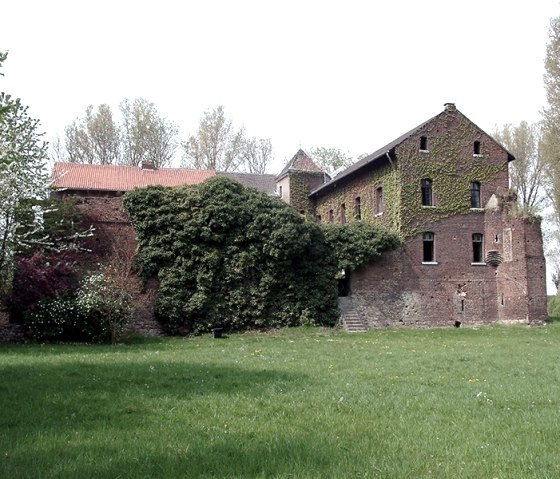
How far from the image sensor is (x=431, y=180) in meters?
32.8

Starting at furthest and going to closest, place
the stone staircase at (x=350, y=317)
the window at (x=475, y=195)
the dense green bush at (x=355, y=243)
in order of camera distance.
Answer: the window at (x=475, y=195) < the dense green bush at (x=355, y=243) < the stone staircase at (x=350, y=317)

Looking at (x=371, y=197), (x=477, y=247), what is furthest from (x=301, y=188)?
(x=477, y=247)

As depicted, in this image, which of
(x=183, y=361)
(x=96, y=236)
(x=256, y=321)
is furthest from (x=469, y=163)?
(x=183, y=361)

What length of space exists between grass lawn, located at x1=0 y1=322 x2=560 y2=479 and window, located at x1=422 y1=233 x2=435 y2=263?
1834cm

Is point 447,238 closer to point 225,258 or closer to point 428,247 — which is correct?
point 428,247

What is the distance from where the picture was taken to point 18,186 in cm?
2166

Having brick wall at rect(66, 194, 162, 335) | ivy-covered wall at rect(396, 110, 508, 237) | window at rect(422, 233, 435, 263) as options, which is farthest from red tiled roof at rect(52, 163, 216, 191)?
window at rect(422, 233, 435, 263)

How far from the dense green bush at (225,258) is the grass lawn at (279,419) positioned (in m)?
12.5

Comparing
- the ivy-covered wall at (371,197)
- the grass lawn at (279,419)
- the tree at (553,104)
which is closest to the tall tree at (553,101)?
the tree at (553,104)

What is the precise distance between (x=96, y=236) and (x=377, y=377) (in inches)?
738

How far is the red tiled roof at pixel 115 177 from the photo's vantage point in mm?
36547

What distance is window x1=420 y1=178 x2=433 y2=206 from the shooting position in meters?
32.8

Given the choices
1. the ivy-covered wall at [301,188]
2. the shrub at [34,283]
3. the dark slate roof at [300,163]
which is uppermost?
the dark slate roof at [300,163]

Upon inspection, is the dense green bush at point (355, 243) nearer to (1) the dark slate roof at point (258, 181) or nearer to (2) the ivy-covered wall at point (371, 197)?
(2) the ivy-covered wall at point (371, 197)
